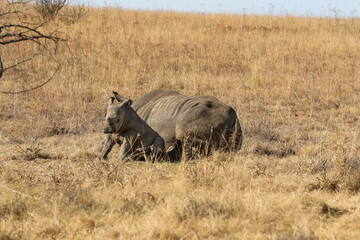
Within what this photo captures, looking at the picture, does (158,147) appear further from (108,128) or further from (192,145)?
(108,128)

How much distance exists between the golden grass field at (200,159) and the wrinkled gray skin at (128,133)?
0.24 metres

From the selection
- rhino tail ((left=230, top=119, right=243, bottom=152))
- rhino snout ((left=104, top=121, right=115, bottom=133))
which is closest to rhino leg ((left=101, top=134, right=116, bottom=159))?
rhino snout ((left=104, top=121, right=115, bottom=133))

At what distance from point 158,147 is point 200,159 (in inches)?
26.4

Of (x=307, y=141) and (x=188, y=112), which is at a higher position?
(x=188, y=112)

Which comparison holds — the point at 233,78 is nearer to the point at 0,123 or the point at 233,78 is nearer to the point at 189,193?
the point at 0,123

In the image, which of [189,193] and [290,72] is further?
[290,72]

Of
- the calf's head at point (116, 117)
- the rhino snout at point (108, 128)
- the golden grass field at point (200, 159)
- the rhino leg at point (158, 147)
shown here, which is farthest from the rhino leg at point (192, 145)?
the rhino snout at point (108, 128)

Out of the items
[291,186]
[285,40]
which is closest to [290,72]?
[285,40]

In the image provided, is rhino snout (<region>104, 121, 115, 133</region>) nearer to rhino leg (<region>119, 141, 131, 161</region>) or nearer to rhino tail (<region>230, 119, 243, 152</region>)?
rhino leg (<region>119, 141, 131, 161</region>)

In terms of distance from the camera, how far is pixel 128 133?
775 cm

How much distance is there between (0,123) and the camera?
9.98 meters

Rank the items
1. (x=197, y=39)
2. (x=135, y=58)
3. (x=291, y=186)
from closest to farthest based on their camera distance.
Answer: (x=291, y=186), (x=135, y=58), (x=197, y=39)

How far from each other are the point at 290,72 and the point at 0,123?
7886 millimetres

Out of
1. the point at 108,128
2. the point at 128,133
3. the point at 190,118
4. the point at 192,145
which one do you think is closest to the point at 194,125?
the point at 190,118
